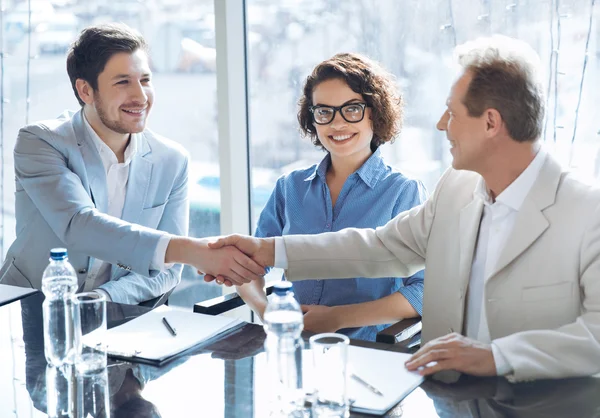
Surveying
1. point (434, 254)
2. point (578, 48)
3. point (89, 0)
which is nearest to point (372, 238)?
point (434, 254)

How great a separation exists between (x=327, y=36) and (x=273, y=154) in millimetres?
656

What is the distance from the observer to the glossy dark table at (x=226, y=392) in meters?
1.52

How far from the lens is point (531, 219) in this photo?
6.35 ft

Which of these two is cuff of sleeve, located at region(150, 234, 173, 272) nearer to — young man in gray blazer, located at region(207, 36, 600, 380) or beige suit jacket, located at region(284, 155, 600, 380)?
beige suit jacket, located at region(284, 155, 600, 380)

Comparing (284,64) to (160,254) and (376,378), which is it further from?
(376,378)

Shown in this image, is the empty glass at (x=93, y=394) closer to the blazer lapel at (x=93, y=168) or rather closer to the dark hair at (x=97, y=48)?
the blazer lapel at (x=93, y=168)

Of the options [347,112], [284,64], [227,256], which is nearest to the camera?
[227,256]

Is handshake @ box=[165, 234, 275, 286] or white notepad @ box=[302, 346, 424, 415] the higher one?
handshake @ box=[165, 234, 275, 286]

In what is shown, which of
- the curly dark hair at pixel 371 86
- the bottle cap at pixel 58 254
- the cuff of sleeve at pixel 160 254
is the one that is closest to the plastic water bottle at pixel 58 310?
the bottle cap at pixel 58 254

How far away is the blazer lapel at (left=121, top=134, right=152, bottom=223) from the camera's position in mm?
2918

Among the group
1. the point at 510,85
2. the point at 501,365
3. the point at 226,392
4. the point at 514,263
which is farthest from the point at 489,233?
the point at 226,392

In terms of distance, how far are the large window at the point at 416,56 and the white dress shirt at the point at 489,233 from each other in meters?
0.69

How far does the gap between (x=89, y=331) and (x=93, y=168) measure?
1.15m

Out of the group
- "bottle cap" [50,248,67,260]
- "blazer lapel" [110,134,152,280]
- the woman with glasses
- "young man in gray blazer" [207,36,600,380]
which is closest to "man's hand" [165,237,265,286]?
the woman with glasses
